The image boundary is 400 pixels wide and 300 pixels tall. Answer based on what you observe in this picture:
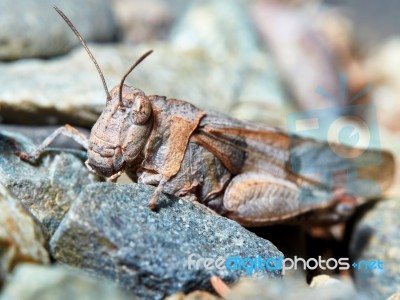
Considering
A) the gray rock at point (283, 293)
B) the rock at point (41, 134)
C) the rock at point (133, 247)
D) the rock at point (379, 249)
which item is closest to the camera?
the gray rock at point (283, 293)

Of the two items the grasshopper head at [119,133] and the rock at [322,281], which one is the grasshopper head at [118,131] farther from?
the rock at [322,281]

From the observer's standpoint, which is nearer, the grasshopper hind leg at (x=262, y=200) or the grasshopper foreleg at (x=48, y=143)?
the grasshopper foreleg at (x=48, y=143)

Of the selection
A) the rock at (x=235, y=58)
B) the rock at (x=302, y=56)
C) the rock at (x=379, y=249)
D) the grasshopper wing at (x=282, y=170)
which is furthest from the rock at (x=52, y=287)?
the rock at (x=302, y=56)

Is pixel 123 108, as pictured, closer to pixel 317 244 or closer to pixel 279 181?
pixel 279 181

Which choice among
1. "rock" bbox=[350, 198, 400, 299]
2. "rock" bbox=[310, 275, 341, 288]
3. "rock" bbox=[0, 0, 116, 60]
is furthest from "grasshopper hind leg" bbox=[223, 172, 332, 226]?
"rock" bbox=[0, 0, 116, 60]

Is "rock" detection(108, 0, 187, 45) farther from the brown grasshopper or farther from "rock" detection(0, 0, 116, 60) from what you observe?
the brown grasshopper

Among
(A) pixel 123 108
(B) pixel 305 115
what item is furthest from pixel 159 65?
(A) pixel 123 108

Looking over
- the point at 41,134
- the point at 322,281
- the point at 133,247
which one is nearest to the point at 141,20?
the point at 41,134
